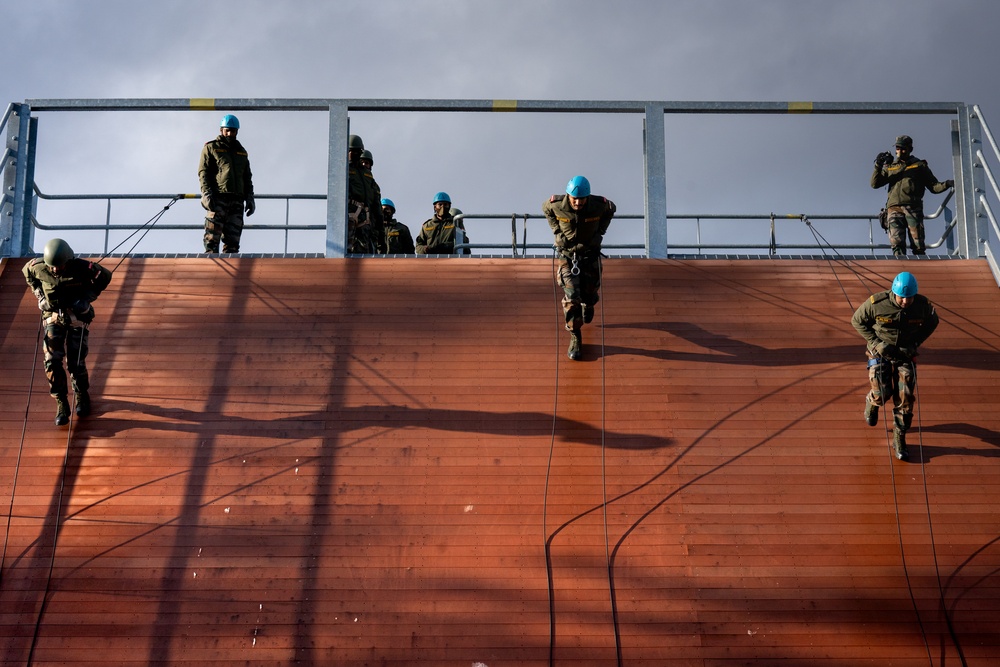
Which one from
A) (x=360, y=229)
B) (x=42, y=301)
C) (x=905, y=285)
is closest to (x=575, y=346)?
(x=905, y=285)

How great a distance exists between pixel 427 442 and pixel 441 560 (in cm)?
149

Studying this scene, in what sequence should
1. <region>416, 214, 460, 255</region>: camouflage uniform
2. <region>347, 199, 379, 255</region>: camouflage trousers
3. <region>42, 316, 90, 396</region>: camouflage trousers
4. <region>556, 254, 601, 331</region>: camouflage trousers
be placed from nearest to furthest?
<region>42, 316, 90, 396</region>: camouflage trousers → <region>556, 254, 601, 331</region>: camouflage trousers → <region>347, 199, 379, 255</region>: camouflage trousers → <region>416, 214, 460, 255</region>: camouflage uniform

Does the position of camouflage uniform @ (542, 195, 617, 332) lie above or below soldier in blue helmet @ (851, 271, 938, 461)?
above

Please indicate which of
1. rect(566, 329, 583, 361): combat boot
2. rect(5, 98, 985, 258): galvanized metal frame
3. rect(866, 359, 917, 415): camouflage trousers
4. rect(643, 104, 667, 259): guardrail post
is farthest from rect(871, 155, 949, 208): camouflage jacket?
rect(566, 329, 583, 361): combat boot

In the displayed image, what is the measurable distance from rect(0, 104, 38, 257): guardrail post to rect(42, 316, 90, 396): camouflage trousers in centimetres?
327

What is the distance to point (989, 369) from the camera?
1127 centimetres

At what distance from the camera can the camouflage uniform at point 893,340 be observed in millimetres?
10297

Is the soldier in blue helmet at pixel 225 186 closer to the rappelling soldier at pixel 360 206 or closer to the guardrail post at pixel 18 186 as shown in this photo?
the rappelling soldier at pixel 360 206

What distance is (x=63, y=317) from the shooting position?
10625mm

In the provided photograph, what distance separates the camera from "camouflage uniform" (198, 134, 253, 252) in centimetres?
1352

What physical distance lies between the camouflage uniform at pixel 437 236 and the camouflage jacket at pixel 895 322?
24.5 ft

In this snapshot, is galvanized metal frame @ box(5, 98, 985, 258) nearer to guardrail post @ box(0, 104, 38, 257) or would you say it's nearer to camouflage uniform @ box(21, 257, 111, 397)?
guardrail post @ box(0, 104, 38, 257)

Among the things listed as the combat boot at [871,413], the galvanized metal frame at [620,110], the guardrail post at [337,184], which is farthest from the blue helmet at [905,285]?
the guardrail post at [337,184]

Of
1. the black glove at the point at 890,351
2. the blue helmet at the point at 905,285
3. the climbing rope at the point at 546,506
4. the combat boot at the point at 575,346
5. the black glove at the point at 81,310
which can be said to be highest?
the blue helmet at the point at 905,285
